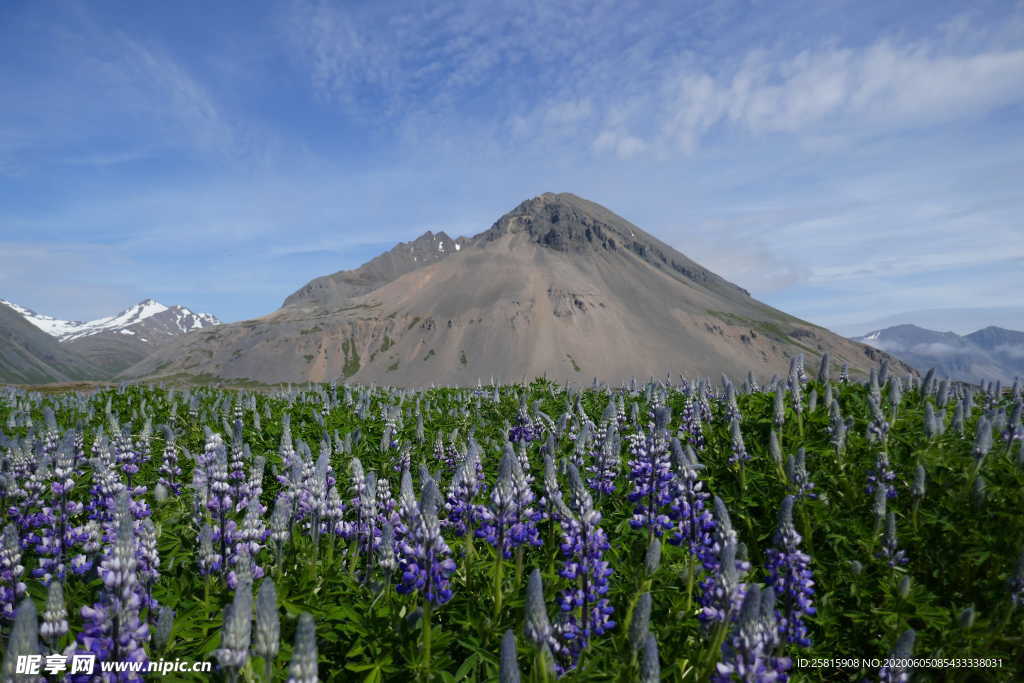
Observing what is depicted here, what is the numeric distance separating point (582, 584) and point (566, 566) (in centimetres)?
29

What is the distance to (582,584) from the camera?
13.9 feet

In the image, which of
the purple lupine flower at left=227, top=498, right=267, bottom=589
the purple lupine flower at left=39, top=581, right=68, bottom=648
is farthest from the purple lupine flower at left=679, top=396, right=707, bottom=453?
the purple lupine flower at left=39, top=581, right=68, bottom=648

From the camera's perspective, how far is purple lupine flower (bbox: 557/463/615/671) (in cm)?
390

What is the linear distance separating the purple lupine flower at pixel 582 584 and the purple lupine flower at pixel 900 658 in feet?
5.60

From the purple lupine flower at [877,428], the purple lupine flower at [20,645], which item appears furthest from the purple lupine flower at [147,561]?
the purple lupine flower at [877,428]

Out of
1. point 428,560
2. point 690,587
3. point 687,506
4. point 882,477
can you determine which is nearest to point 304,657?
point 428,560

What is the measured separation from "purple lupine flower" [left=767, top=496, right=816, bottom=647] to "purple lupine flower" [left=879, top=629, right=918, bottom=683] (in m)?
0.64

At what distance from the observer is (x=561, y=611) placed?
157 inches

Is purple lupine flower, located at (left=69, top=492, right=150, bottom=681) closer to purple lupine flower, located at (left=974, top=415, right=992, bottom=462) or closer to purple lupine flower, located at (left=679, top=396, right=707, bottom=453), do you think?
purple lupine flower, located at (left=679, top=396, right=707, bottom=453)

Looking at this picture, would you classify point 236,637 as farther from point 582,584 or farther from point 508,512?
point 582,584

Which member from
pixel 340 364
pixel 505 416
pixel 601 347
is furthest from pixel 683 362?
pixel 505 416

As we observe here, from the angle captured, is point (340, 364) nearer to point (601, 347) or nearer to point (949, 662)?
point (601, 347)

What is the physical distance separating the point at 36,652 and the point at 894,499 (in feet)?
26.4

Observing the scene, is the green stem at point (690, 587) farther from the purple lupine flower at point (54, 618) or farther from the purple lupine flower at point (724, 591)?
the purple lupine flower at point (54, 618)
